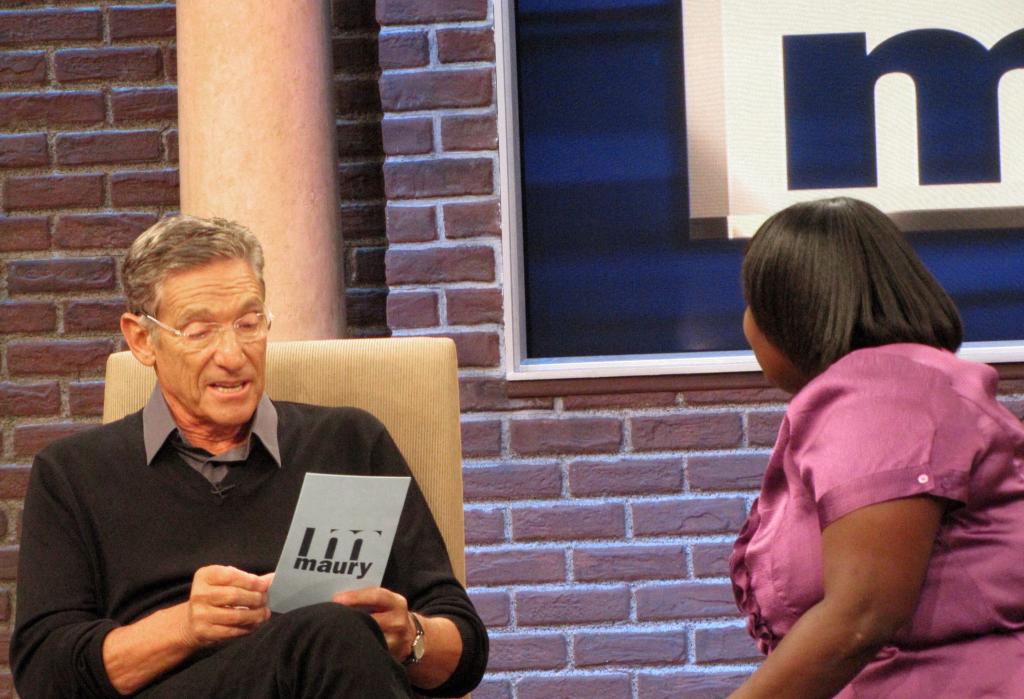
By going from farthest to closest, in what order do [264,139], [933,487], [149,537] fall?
[264,139] → [149,537] → [933,487]

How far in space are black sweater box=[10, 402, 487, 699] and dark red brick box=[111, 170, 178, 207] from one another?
3.66ft

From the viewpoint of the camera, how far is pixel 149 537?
1746 millimetres

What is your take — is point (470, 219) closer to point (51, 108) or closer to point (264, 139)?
point (264, 139)

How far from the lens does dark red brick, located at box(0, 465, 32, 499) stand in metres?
2.83

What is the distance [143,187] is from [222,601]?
1543 millimetres

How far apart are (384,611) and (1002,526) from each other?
0.76m

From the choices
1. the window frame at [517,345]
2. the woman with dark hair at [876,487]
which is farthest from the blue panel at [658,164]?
the woman with dark hair at [876,487]

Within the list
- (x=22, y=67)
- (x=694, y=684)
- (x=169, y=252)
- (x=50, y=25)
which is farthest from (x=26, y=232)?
(x=694, y=684)

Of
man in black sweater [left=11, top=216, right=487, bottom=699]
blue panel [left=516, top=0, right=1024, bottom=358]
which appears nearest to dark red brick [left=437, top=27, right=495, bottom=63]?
blue panel [left=516, top=0, right=1024, bottom=358]

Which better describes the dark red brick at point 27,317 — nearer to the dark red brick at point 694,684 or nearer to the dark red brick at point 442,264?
the dark red brick at point 442,264

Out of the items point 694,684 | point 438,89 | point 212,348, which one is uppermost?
point 438,89

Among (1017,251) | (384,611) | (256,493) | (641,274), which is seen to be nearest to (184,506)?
(256,493)

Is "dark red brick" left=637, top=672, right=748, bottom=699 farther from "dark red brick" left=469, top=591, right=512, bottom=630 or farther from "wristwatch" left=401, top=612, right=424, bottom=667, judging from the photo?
"wristwatch" left=401, top=612, right=424, bottom=667

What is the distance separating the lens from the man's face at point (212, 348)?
1806 millimetres
